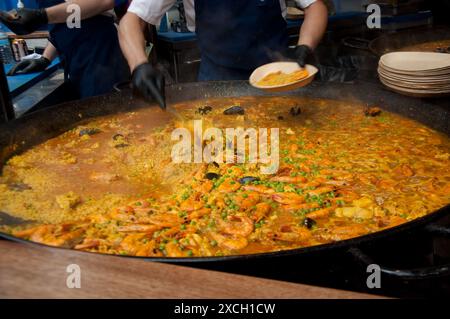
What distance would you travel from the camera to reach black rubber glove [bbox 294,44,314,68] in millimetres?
3240

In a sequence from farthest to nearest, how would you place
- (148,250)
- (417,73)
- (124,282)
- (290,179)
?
1. (417,73)
2. (290,179)
3. (148,250)
4. (124,282)

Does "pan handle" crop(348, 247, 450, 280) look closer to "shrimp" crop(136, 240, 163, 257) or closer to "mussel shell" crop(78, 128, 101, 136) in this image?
"shrimp" crop(136, 240, 163, 257)

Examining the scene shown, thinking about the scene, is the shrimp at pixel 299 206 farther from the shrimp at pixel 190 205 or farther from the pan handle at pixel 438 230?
the pan handle at pixel 438 230

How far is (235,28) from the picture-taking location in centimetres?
389

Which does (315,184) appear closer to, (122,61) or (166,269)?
→ (166,269)

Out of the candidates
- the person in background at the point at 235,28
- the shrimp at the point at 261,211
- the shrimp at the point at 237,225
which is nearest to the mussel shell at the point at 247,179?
the shrimp at the point at 261,211

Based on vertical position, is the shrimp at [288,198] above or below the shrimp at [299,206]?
above

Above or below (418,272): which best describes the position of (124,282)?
above

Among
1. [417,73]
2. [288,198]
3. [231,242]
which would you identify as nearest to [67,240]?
[231,242]

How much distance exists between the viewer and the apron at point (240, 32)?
12.7 feet

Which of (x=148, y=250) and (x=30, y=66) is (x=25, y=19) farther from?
(x=148, y=250)

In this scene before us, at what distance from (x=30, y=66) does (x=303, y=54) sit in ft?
11.0

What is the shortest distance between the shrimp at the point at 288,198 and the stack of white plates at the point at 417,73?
5.11 feet

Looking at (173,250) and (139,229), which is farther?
(139,229)
